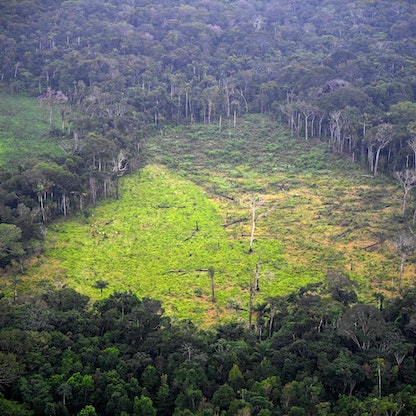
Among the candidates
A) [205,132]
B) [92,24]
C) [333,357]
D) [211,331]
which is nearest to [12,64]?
[92,24]

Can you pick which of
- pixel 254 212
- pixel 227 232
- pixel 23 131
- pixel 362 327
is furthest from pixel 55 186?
pixel 362 327

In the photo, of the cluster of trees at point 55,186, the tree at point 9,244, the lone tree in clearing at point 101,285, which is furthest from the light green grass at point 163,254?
the tree at point 9,244

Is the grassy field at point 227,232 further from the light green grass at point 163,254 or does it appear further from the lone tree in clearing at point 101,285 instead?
the lone tree in clearing at point 101,285

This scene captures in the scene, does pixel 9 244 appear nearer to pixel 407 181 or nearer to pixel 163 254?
pixel 163 254

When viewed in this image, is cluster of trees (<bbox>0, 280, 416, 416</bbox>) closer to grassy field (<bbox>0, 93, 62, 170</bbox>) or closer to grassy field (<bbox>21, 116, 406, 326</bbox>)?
grassy field (<bbox>21, 116, 406, 326</bbox>)

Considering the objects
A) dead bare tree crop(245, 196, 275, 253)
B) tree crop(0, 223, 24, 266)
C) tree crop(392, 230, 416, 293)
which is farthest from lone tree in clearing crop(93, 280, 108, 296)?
tree crop(392, 230, 416, 293)

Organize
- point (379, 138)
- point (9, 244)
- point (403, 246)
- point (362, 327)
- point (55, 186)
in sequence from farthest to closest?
point (379, 138), point (55, 186), point (9, 244), point (403, 246), point (362, 327)
